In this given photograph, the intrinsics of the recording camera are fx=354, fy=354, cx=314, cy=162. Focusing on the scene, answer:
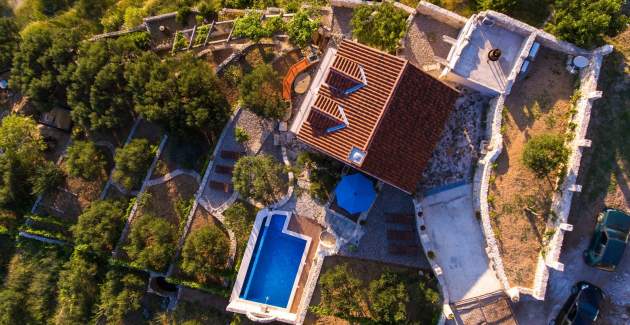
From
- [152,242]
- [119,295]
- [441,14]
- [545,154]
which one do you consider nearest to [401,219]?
[545,154]

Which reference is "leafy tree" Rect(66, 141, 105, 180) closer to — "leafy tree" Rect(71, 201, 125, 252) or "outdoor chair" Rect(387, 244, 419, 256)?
"leafy tree" Rect(71, 201, 125, 252)

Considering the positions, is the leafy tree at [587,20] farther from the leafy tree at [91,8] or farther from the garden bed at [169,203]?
the leafy tree at [91,8]

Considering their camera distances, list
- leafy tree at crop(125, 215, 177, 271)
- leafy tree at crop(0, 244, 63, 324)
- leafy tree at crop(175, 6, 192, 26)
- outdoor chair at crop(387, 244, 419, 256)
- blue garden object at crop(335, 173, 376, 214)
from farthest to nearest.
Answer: leafy tree at crop(175, 6, 192, 26) → leafy tree at crop(0, 244, 63, 324) → leafy tree at crop(125, 215, 177, 271) → outdoor chair at crop(387, 244, 419, 256) → blue garden object at crop(335, 173, 376, 214)

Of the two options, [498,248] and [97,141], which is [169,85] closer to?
[97,141]

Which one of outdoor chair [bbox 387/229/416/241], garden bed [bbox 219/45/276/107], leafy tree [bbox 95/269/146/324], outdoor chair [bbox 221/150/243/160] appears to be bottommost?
leafy tree [bbox 95/269/146/324]


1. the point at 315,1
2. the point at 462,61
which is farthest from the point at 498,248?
the point at 315,1

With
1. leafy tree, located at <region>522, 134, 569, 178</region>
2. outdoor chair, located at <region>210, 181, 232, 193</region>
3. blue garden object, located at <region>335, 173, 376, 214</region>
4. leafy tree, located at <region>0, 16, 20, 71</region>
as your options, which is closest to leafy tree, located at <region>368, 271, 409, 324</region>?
blue garden object, located at <region>335, 173, 376, 214</region>

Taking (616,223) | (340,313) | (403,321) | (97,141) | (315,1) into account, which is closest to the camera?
(616,223)

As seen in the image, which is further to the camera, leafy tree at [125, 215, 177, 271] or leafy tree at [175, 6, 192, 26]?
leafy tree at [175, 6, 192, 26]

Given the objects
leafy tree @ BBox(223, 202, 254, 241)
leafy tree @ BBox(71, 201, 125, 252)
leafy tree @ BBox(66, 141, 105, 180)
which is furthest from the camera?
leafy tree @ BBox(66, 141, 105, 180)
